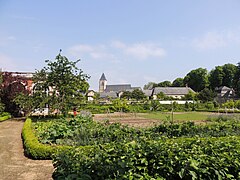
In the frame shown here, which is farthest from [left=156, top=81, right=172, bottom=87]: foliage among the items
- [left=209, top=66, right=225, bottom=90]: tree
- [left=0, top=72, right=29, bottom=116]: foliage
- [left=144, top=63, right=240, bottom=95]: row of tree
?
[left=0, top=72, right=29, bottom=116]: foliage

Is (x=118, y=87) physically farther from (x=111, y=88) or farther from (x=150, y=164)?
(x=150, y=164)

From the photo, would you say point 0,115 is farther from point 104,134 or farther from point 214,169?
point 214,169

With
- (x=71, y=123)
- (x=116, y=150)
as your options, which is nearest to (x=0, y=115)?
(x=71, y=123)

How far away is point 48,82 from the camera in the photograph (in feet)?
54.3

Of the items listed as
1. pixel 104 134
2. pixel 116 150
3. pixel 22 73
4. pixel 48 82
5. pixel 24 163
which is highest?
pixel 22 73

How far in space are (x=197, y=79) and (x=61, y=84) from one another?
60.9 metres

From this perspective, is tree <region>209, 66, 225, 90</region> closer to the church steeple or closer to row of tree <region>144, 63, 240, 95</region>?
row of tree <region>144, 63, 240, 95</region>

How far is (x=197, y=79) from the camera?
7056 centimetres

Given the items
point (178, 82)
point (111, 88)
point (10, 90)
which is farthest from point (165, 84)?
point (10, 90)

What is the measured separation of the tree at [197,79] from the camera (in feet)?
223

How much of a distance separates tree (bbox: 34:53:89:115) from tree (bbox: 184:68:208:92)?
57265 mm

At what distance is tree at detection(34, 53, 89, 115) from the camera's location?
1620cm

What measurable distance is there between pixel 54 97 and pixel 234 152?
1407cm

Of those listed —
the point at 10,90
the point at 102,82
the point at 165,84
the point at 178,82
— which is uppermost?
the point at 102,82
